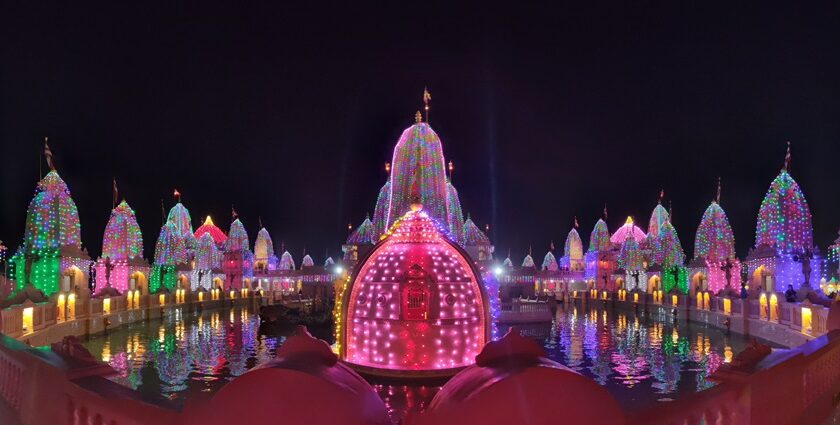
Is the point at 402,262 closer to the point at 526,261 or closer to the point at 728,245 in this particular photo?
the point at 728,245

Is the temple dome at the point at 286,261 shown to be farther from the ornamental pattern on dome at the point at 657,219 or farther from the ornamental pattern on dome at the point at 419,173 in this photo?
the ornamental pattern on dome at the point at 419,173

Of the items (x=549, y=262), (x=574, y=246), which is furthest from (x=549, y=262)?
(x=574, y=246)

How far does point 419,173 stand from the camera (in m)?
26.9

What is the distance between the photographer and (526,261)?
8569 cm

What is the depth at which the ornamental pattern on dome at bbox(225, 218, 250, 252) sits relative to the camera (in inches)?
2778

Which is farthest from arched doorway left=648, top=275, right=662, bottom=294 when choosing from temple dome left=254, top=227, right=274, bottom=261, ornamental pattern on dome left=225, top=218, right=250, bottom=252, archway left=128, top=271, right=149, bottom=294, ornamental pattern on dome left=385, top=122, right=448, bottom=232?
temple dome left=254, top=227, right=274, bottom=261

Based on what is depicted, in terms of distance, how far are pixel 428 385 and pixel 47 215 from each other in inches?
1239

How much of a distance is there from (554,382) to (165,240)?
185ft

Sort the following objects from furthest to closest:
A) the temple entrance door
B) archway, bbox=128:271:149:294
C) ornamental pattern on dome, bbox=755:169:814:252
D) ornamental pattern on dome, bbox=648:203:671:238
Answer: ornamental pattern on dome, bbox=648:203:671:238 → archway, bbox=128:271:149:294 → ornamental pattern on dome, bbox=755:169:814:252 → the temple entrance door

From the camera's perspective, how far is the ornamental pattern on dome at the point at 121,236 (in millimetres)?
46125

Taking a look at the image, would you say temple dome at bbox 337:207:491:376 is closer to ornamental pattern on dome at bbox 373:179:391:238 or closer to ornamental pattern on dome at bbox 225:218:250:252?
ornamental pattern on dome at bbox 373:179:391:238

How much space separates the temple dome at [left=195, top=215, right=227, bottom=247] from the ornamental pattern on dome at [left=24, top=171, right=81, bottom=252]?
127 feet

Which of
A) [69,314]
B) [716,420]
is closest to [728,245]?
[69,314]

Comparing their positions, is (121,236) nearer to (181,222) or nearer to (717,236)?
(181,222)
